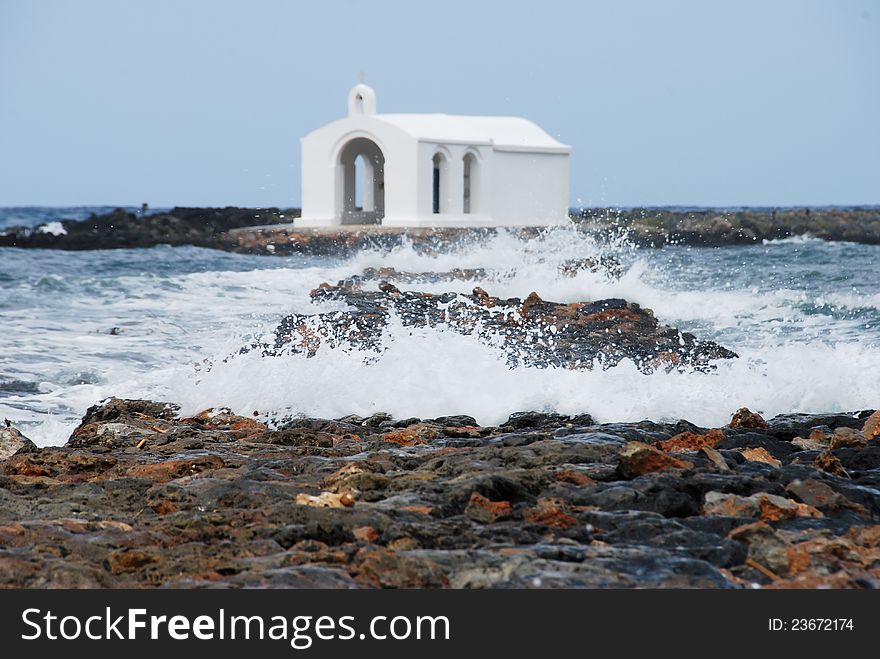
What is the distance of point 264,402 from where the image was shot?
8070mm

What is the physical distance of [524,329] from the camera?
1164 centimetres

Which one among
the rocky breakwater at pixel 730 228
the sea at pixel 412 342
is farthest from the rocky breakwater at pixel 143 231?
the rocky breakwater at pixel 730 228

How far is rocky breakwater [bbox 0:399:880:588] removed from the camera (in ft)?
12.2

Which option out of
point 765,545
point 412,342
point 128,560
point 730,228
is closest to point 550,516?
point 765,545

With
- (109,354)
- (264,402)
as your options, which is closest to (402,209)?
(109,354)

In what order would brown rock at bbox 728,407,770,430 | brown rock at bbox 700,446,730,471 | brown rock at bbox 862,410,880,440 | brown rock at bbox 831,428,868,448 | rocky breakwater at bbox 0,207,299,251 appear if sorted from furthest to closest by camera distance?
rocky breakwater at bbox 0,207,299,251 < brown rock at bbox 728,407,770,430 < brown rock at bbox 862,410,880,440 < brown rock at bbox 831,428,868,448 < brown rock at bbox 700,446,730,471

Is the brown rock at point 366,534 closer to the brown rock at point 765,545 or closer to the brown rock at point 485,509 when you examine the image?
the brown rock at point 485,509

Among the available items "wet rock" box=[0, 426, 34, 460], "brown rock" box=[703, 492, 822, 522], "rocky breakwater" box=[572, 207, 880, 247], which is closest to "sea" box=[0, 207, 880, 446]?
"wet rock" box=[0, 426, 34, 460]

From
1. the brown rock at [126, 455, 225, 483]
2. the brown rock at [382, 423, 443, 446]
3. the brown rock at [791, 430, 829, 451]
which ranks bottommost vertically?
the brown rock at [382, 423, 443, 446]

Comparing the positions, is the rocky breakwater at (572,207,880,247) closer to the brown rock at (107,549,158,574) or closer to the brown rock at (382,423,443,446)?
the brown rock at (382,423,443,446)

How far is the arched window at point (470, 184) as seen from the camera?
28312 mm

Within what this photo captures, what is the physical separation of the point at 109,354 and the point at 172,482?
6.98 m

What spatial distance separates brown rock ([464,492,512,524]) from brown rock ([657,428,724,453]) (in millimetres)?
1485
